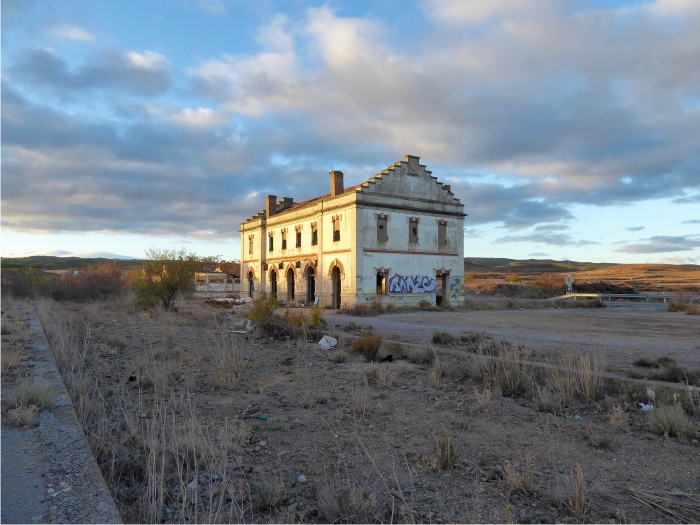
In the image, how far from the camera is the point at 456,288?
1174 inches

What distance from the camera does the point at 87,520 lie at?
10.5 ft

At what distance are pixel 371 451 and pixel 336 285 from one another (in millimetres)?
23954

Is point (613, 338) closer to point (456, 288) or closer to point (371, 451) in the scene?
point (371, 451)

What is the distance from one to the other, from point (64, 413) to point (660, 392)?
25.7 feet

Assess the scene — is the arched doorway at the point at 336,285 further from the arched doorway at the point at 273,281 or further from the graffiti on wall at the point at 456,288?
the arched doorway at the point at 273,281

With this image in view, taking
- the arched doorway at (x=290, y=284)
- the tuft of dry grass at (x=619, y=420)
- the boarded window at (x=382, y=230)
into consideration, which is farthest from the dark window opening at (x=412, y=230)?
the tuft of dry grass at (x=619, y=420)

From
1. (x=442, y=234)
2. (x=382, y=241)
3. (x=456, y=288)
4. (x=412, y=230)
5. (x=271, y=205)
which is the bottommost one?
(x=456, y=288)

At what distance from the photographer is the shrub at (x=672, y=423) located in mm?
5320

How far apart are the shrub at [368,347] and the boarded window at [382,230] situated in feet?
52.9

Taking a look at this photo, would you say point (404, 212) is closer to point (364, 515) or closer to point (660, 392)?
point (660, 392)

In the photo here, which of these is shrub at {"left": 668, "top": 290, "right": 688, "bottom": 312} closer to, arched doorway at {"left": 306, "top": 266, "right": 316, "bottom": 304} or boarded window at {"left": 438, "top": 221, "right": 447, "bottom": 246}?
boarded window at {"left": 438, "top": 221, "right": 447, "bottom": 246}

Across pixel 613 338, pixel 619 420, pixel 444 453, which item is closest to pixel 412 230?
pixel 613 338

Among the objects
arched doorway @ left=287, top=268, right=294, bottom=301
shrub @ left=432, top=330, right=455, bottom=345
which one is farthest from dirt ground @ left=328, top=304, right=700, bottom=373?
arched doorway @ left=287, top=268, right=294, bottom=301

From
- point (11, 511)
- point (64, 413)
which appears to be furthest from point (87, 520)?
point (64, 413)
